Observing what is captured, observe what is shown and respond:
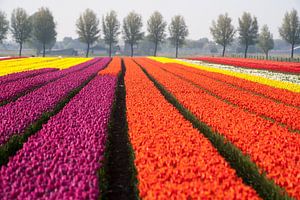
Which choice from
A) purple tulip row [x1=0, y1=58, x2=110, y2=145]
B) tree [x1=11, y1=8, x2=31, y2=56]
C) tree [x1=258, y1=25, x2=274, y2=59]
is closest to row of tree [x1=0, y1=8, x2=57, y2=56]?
tree [x1=11, y1=8, x2=31, y2=56]

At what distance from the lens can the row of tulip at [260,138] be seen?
6.20 meters

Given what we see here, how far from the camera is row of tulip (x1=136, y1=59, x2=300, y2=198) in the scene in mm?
6205

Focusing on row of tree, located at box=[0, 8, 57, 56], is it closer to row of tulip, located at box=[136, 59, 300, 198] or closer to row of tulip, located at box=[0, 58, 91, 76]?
row of tulip, located at box=[0, 58, 91, 76]

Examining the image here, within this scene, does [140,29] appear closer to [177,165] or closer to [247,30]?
[247,30]

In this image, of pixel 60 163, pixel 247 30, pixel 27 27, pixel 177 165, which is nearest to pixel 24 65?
pixel 60 163

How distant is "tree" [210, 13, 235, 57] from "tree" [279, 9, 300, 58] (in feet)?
45.0

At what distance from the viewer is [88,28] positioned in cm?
9644

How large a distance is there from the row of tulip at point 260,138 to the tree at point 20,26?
8705 centimetres

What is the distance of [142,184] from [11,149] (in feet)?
14.0

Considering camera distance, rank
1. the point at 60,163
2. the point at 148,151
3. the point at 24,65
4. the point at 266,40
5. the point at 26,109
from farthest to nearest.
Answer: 1. the point at 266,40
2. the point at 24,65
3. the point at 26,109
4. the point at 148,151
5. the point at 60,163

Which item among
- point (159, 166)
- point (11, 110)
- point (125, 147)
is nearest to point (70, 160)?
point (159, 166)

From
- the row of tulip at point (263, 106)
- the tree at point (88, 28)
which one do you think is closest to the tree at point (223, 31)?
the tree at point (88, 28)

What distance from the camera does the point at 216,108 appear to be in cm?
1300

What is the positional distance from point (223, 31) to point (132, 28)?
26798 mm
